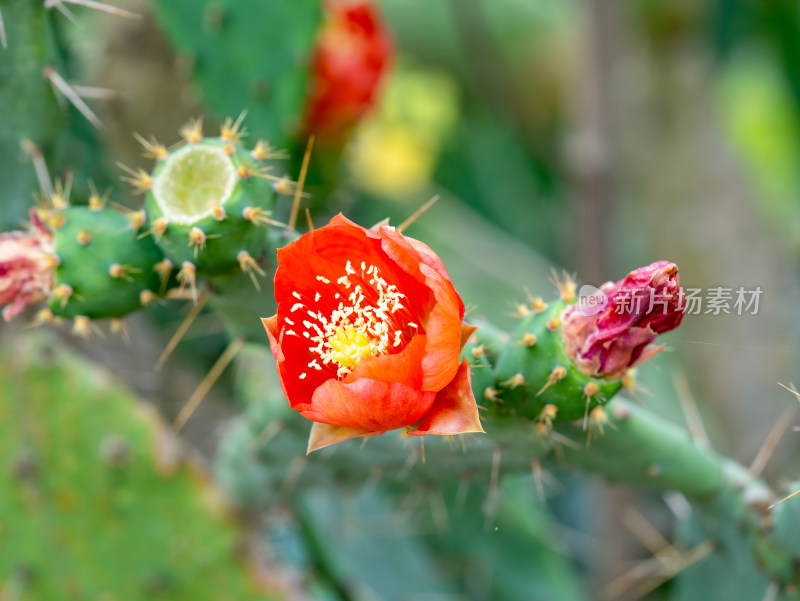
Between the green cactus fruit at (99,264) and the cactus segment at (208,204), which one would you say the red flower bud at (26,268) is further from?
the cactus segment at (208,204)

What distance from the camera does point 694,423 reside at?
1.25 metres

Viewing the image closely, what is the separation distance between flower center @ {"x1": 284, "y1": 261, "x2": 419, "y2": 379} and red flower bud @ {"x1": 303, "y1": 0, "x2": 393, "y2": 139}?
101cm

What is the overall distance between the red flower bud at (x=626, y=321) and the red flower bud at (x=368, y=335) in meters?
0.15

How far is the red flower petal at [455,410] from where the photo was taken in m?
0.68

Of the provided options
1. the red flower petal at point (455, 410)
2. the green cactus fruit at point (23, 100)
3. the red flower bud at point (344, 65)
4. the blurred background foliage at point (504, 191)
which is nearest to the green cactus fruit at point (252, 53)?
the blurred background foliage at point (504, 191)

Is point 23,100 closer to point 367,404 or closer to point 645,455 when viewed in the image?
point 367,404

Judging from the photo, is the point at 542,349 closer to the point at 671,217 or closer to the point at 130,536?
the point at 130,536

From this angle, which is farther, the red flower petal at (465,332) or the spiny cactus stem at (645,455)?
the spiny cactus stem at (645,455)

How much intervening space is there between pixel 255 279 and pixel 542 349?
0.33 m
